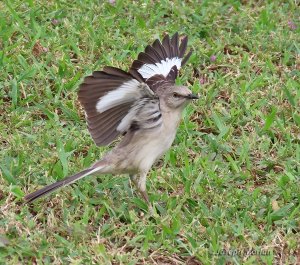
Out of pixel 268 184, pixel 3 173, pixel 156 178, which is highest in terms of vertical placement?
pixel 3 173

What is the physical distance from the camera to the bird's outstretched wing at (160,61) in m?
6.74

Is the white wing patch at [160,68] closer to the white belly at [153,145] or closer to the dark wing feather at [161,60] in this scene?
the dark wing feather at [161,60]

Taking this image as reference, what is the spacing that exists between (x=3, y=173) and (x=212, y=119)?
2110 mm

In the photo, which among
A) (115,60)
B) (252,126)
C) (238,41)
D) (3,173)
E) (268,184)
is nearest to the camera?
(3,173)

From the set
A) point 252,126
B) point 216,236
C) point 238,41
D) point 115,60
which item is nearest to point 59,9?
point 115,60

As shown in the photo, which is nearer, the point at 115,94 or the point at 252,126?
the point at 115,94

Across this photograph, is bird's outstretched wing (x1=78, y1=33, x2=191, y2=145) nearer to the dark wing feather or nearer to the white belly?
the white belly

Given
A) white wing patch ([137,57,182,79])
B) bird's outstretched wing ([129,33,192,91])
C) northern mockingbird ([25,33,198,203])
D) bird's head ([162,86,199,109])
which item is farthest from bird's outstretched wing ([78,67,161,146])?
white wing patch ([137,57,182,79])

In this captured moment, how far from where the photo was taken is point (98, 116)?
6.04 m

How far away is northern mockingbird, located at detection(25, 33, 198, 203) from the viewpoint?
586 centimetres

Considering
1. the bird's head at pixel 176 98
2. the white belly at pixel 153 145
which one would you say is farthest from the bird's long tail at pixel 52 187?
the bird's head at pixel 176 98

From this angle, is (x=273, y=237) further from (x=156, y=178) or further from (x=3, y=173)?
(x=3, y=173)

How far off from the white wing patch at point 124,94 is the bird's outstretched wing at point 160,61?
0.70 meters

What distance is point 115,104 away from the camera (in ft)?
19.7
